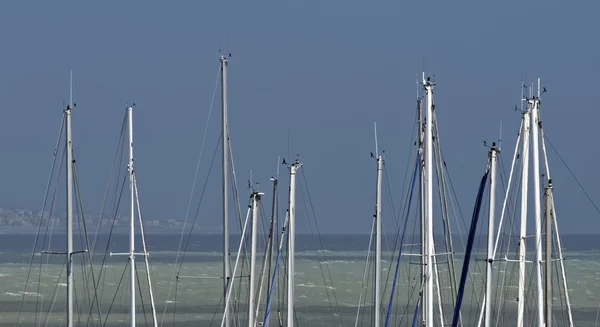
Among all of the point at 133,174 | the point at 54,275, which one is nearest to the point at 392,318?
the point at 133,174

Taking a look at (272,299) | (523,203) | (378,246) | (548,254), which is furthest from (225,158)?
(272,299)

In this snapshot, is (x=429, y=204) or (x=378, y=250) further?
(x=378, y=250)

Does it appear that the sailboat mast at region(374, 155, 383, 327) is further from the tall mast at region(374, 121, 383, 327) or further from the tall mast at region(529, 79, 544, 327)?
the tall mast at region(529, 79, 544, 327)

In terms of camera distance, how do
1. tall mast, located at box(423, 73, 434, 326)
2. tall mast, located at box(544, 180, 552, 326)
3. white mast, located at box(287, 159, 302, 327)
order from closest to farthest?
tall mast, located at box(544, 180, 552, 326) < tall mast, located at box(423, 73, 434, 326) < white mast, located at box(287, 159, 302, 327)

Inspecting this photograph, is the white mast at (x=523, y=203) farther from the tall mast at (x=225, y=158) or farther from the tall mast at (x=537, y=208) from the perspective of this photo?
the tall mast at (x=225, y=158)

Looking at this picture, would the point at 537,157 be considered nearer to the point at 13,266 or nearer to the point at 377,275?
the point at 377,275

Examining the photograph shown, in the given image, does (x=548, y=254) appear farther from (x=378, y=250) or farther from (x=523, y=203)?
(x=378, y=250)

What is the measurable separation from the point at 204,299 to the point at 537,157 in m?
45.9

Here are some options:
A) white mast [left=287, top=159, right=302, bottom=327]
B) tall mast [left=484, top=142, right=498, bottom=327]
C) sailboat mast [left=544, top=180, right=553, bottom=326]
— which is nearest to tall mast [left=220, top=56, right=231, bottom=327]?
white mast [left=287, top=159, right=302, bottom=327]

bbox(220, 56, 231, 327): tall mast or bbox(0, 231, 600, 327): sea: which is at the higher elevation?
bbox(220, 56, 231, 327): tall mast

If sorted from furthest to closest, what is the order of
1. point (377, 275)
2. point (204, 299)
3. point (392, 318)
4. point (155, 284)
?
point (155, 284) < point (204, 299) < point (392, 318) < point (377, 275)

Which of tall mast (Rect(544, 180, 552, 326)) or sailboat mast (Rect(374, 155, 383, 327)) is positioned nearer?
tall mast (Rect(544, 180, 552, 326))

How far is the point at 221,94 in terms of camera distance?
33.9 meters

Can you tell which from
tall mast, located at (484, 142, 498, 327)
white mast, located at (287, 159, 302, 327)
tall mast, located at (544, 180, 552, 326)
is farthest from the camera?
white mast, located at (287, 159, 302, 327)
